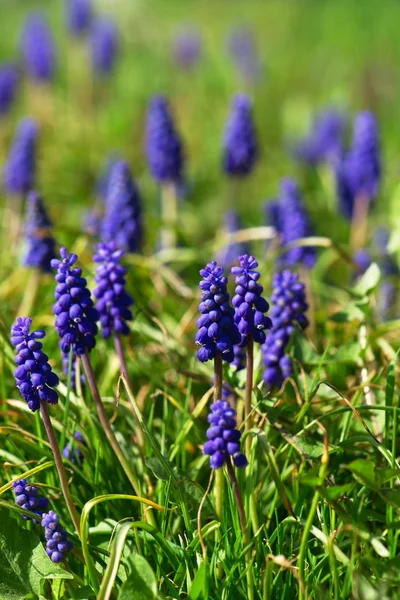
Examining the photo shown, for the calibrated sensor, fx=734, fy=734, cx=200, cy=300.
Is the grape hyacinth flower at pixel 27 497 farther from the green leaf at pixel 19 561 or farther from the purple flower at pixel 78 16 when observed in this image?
the purple flower at pixel 78 16

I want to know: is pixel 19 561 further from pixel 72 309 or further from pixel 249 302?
pixel 249 302

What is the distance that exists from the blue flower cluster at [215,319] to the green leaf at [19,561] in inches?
40.6

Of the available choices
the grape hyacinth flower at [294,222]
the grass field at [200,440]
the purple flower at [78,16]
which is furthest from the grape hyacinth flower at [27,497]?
the purple flower at [78,16]

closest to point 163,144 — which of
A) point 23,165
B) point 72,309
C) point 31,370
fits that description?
point 23,165

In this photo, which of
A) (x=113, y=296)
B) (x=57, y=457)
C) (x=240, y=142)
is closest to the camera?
(x=57, y=457)

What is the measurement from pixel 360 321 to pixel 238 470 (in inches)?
53.4


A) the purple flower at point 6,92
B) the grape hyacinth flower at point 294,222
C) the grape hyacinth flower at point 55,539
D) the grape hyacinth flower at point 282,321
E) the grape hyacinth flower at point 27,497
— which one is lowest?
the grape hyacinth flower at point 55,539

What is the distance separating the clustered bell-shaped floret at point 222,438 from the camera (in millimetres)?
2619

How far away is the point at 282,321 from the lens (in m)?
3.68

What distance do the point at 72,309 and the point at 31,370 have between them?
0.32 meters

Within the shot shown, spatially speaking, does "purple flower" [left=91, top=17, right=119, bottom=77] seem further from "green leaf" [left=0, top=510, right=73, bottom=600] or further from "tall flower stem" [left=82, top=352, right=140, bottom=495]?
"green leaf" [left=0, top=510, right=73, bottom=600]

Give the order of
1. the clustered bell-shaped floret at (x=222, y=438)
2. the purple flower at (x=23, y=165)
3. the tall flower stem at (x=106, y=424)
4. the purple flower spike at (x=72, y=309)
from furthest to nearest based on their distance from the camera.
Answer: the purple flower at (x=23, y=165)
the tall flower stem at (x=106, y=424)
the purple flower spike at (x=72, y=309)
the clustered bell-shaped floret at (x=222, y=438)

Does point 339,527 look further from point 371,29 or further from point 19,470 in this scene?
point 371,29

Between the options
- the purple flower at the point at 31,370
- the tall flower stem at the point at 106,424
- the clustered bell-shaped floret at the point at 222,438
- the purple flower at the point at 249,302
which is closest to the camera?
the clustered bell-shaped floret at the point at 222,438
